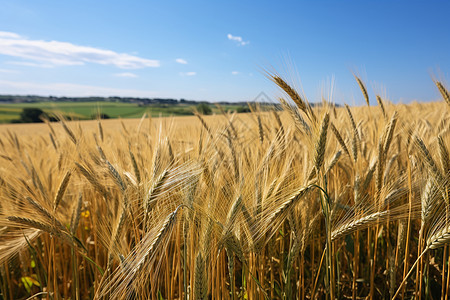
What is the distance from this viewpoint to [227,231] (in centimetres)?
91

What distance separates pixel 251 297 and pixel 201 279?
0.34 metres

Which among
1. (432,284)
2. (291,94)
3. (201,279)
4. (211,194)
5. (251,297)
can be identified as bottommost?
(432,284)

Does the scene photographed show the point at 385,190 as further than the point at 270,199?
Yes

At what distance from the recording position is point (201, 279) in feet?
2.90

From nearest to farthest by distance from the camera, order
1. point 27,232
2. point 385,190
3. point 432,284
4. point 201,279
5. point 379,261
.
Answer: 1. point 201,279
2. point 385,190
3. point 27,232
4. point 432,284
5. point 379,261

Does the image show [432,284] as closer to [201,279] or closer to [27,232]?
[201,279]

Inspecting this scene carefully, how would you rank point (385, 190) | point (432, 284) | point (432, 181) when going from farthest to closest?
point (432, 284)
point (385, 190)
point (432, 181)

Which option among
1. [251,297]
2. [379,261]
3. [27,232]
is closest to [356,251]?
[379,261]

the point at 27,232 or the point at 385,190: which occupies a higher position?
the point at 385,190

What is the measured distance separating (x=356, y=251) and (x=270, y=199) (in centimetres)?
78

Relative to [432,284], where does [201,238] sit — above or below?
above

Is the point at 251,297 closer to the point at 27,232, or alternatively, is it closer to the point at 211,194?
the point at 211,194

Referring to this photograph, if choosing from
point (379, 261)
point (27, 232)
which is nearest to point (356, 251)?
point (379, 261)

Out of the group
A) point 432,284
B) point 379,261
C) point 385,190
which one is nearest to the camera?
point 385,190
